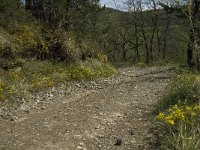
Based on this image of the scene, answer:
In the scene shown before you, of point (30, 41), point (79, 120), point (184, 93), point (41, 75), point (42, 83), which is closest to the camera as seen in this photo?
point (79, 120)

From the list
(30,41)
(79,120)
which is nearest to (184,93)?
(79,120)

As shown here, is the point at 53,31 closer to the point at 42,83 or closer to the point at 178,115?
the point at 42,83

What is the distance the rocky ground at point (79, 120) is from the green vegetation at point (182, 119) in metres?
0.40

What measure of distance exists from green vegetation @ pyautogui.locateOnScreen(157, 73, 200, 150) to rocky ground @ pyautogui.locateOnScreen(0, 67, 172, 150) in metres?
0.40

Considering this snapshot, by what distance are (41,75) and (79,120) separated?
4.75 meters

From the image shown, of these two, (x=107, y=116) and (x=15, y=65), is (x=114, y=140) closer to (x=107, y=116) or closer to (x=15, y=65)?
(x=107, y=116)

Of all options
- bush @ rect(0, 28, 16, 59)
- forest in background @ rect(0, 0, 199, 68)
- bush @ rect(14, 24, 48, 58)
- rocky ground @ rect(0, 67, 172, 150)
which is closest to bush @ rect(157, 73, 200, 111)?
rocky ground @ rect(0, 67, 172, 150)

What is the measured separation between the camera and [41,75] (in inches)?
468

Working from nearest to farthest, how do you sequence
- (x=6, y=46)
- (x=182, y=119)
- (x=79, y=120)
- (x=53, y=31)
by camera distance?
(x=182, y=119) < (x=79, y=120) < (x=6, y=46) < (x=53, y=31)

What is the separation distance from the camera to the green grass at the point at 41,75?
9812 millimetres

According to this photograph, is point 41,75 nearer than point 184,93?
No

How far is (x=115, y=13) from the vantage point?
147 feet

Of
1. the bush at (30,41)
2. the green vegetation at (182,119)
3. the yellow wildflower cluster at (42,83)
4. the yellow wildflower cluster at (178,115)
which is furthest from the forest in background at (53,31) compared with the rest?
the yellow wildflower cluster at (178,115)

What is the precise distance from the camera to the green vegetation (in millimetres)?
5223
